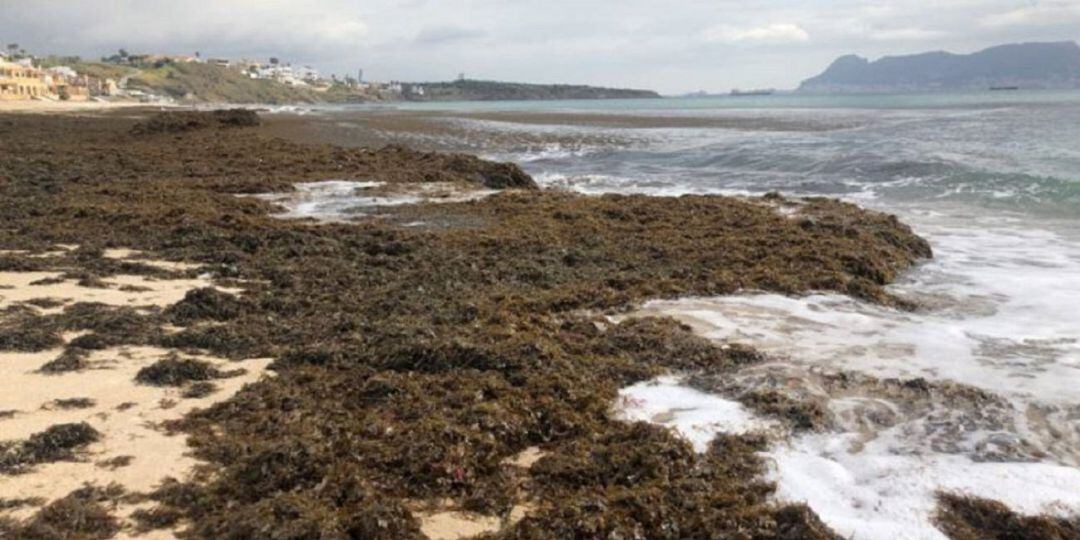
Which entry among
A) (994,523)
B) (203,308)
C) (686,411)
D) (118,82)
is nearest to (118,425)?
(203,308)

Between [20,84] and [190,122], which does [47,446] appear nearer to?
[190,122]

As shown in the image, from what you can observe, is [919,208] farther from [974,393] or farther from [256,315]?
[256,315]

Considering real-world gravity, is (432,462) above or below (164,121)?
below

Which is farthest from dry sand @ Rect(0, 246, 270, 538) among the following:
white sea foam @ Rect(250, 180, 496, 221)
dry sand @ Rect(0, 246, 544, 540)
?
Answer: white sea foam @ Rect(250, 180, 496, 221)

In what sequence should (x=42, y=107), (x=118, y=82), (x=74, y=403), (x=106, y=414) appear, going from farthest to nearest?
(x=118, y=82) → (x=42, y=107) → (x=74, y=403) → (x=106, y=414)

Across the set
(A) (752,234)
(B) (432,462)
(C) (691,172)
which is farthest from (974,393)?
(C) (691,172)

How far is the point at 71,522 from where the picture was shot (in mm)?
3354

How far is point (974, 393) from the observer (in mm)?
5039

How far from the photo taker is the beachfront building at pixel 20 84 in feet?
236

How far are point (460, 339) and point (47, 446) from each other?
2645mm

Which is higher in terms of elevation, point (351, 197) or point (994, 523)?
point (351, 197)

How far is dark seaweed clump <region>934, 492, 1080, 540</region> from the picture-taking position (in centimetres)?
349

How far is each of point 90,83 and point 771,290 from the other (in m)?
115

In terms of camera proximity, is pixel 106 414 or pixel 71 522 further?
pixel 106 414
